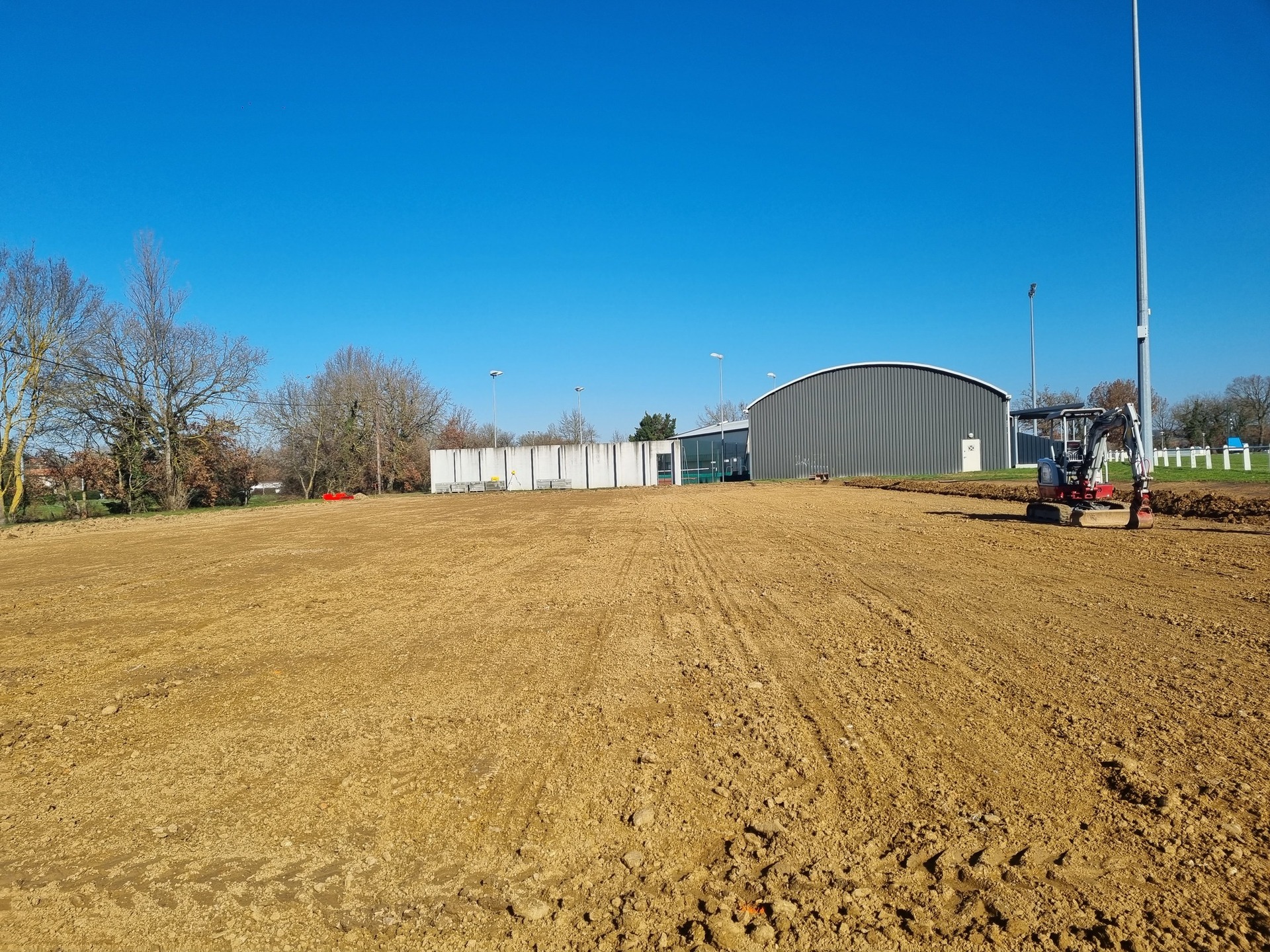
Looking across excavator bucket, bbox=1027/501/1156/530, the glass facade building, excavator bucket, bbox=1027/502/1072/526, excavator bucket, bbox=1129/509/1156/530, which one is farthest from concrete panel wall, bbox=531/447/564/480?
excavator bucket, bbox=1129/509/1156/530

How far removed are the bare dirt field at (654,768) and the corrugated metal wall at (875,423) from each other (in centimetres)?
4503

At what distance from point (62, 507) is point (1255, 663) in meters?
44.5

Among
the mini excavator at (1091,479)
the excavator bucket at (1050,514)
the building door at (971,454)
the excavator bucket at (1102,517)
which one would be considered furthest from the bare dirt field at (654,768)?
the building door at (971,454)

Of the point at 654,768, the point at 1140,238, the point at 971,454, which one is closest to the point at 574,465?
the point at 971,454

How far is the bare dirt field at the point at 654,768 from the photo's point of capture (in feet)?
9.43

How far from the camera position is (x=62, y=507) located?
35562 mm

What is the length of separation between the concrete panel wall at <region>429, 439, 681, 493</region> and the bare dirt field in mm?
50754

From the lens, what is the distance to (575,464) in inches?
2386

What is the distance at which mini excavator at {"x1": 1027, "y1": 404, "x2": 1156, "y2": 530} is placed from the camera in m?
14.3

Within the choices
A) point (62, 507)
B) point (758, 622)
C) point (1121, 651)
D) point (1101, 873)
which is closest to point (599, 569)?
point (758, 622)

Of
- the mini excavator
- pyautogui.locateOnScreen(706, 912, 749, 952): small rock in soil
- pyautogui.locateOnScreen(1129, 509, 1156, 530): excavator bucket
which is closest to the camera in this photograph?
pyautogui.locateOnScreen(706, 912, 749, 952): small rock in soil

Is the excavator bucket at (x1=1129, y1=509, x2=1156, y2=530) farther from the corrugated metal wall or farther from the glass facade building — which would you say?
the glass facade building

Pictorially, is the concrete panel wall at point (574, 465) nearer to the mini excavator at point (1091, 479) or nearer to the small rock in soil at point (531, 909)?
the mini excavator at point (1091, 479)

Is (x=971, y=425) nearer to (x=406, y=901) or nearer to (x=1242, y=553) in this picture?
(x=1242, y=553)
